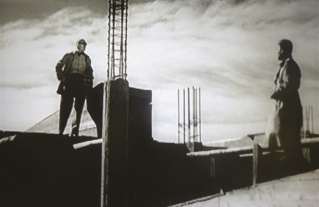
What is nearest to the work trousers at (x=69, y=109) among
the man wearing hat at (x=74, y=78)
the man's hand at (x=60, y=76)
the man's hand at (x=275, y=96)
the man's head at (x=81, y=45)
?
the man wearing hat at (x=74, y=78)

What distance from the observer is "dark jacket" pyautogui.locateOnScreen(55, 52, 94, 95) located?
3.59m

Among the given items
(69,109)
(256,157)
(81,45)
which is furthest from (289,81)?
(69,109)

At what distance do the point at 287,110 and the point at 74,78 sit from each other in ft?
5.81

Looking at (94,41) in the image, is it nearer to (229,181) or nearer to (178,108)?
(178,108)

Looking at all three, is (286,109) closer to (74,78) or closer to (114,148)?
(114,148)

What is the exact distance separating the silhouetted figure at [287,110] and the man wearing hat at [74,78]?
1577 mm

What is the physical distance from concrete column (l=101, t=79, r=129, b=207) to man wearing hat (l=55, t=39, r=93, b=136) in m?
1.62

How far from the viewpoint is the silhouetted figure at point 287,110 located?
242 cm

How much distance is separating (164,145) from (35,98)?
1.22 meters

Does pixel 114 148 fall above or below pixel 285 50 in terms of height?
below

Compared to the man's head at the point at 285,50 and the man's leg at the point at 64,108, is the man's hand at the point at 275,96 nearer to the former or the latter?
the man's head at the point at 285,50

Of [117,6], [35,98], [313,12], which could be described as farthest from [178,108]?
[35,98]

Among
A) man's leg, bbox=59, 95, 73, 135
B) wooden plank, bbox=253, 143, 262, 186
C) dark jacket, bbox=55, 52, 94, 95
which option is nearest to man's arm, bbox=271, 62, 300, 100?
wooden plank, bbox=253, 143, 262, 186

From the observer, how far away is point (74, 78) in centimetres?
361
